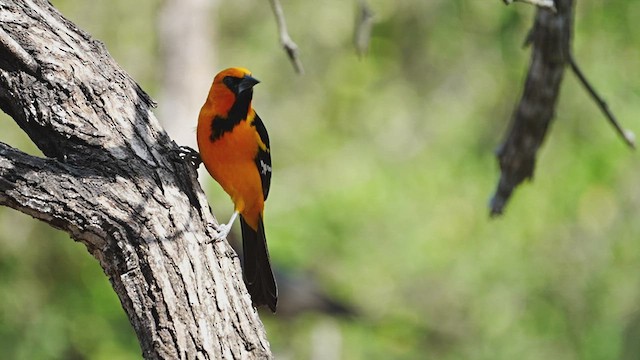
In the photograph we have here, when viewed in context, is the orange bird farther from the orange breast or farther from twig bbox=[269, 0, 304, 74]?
twig bbox=[269, 0, 304, 74]

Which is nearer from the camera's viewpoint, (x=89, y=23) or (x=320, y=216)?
(x=320, y=216)

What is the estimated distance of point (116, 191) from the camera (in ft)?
Answer: 12.3

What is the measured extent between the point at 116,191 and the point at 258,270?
1.99m

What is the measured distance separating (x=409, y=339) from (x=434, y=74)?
18.3ft

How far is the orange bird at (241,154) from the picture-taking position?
5.49 m

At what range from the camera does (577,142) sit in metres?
11.6

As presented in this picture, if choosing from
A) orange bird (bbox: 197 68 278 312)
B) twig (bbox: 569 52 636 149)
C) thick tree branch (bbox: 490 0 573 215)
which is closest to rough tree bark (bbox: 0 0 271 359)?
orange bird (bbox: 197 68 278 312)

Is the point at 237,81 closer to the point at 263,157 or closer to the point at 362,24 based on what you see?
the point at 263,157

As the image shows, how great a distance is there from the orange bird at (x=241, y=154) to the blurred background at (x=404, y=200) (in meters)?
3.01

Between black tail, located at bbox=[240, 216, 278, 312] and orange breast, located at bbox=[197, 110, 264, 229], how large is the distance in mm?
241

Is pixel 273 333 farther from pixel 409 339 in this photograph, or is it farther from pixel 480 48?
pixel 480 48

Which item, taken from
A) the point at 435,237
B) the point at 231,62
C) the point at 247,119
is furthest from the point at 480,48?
the point at 247,119

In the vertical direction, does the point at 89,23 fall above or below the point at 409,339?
above

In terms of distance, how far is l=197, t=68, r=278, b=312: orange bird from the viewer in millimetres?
5492
